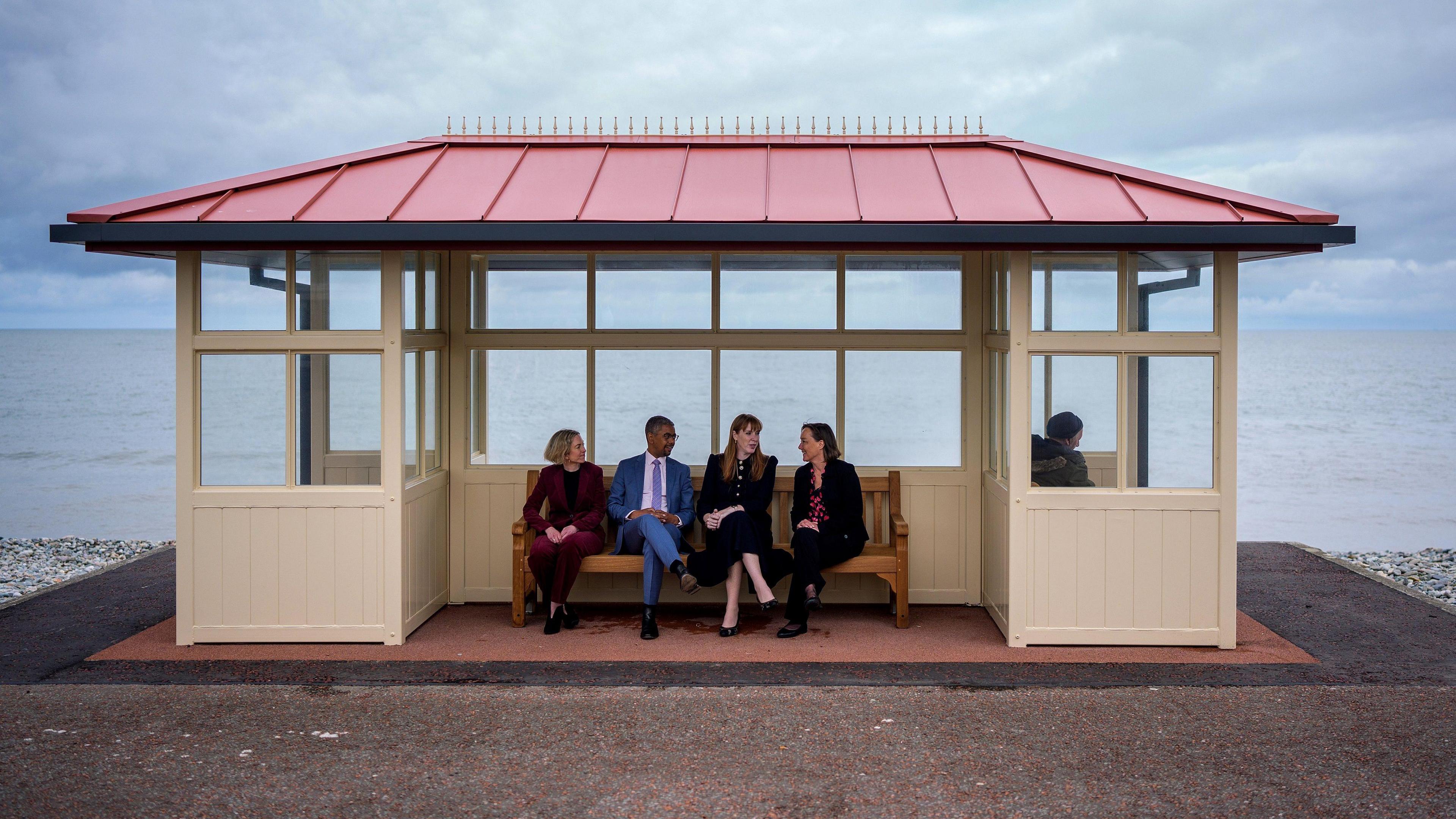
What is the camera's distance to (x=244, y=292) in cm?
607

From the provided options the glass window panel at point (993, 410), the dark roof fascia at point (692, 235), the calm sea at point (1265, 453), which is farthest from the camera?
the calm sea at point (1265, 453)

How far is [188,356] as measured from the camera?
236 inches

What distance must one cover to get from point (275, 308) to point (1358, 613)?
280 inches

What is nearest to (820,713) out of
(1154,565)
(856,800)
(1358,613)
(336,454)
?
(856,800)

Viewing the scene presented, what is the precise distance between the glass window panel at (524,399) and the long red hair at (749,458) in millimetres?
1013

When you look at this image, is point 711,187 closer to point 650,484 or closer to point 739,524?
point 650,484

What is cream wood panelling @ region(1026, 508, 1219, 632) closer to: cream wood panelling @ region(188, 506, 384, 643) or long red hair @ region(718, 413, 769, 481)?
long red hair @ region(718, 413, 769, 481)

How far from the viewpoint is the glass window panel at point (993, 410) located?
257 inches

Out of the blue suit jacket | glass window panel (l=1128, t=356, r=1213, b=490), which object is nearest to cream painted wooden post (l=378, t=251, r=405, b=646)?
the blue suit jacket

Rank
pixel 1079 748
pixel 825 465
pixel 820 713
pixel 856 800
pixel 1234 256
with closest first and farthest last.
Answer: pixel 856 800
pixel 1079 748
pixel 820 713
pixel 1234 256
pixel 825 465

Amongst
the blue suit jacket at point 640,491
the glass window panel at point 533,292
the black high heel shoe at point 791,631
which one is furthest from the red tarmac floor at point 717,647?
the glass window panel at point 533,292

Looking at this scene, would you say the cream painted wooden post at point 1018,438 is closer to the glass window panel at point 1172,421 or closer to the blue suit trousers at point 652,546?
the glass window panel at point 1172,421

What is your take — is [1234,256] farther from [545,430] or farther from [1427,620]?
[545,430]

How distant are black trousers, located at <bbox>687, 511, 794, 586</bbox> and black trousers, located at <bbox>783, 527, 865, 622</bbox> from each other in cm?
19
